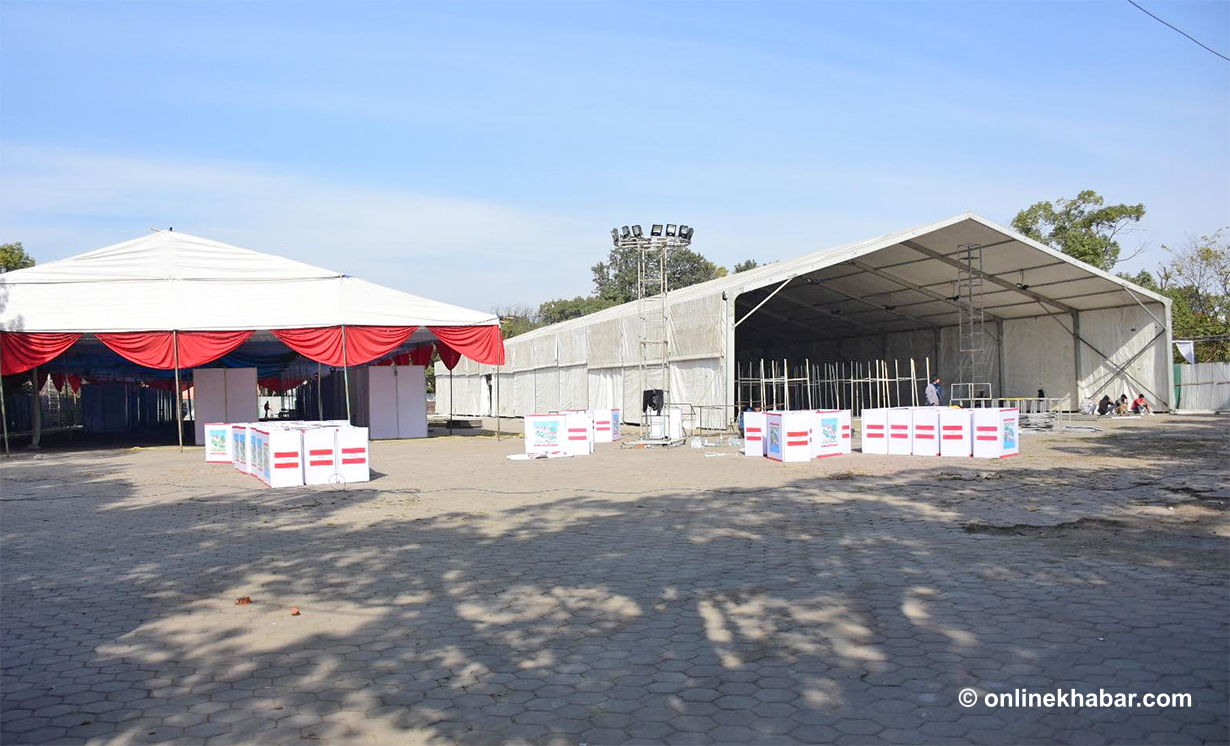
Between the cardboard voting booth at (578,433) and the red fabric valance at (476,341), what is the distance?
566 cm

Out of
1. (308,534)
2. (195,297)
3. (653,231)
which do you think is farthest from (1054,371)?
(308,534)

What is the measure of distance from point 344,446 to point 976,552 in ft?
33.7

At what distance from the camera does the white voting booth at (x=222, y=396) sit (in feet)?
86.9

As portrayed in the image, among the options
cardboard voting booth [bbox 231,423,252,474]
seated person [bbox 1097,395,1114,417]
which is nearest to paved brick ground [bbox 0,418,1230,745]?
cardboard voting booth [bbox 231,423,252,474]

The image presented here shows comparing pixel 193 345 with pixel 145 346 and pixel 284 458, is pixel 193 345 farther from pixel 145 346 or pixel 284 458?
pixel 284 458

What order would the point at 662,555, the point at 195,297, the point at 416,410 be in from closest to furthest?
1. the point at 662,555
2. the point at 195,297
3. the point at 416,410

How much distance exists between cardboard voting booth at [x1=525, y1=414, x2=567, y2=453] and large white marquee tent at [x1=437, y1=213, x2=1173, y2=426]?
22.4 feet

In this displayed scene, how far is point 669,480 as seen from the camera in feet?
49.4

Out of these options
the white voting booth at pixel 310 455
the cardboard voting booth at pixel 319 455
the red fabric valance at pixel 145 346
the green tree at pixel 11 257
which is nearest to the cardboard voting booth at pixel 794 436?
the white voting booth at pixel 310 455

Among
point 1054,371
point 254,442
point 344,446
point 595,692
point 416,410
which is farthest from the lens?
A: point 1054,371

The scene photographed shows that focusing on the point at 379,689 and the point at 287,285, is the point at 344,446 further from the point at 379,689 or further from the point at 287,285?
the point at 287,285

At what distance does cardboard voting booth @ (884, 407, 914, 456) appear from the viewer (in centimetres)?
1889

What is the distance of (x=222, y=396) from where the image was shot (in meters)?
26.9

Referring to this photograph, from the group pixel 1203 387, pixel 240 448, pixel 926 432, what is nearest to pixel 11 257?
pixel 240 448
